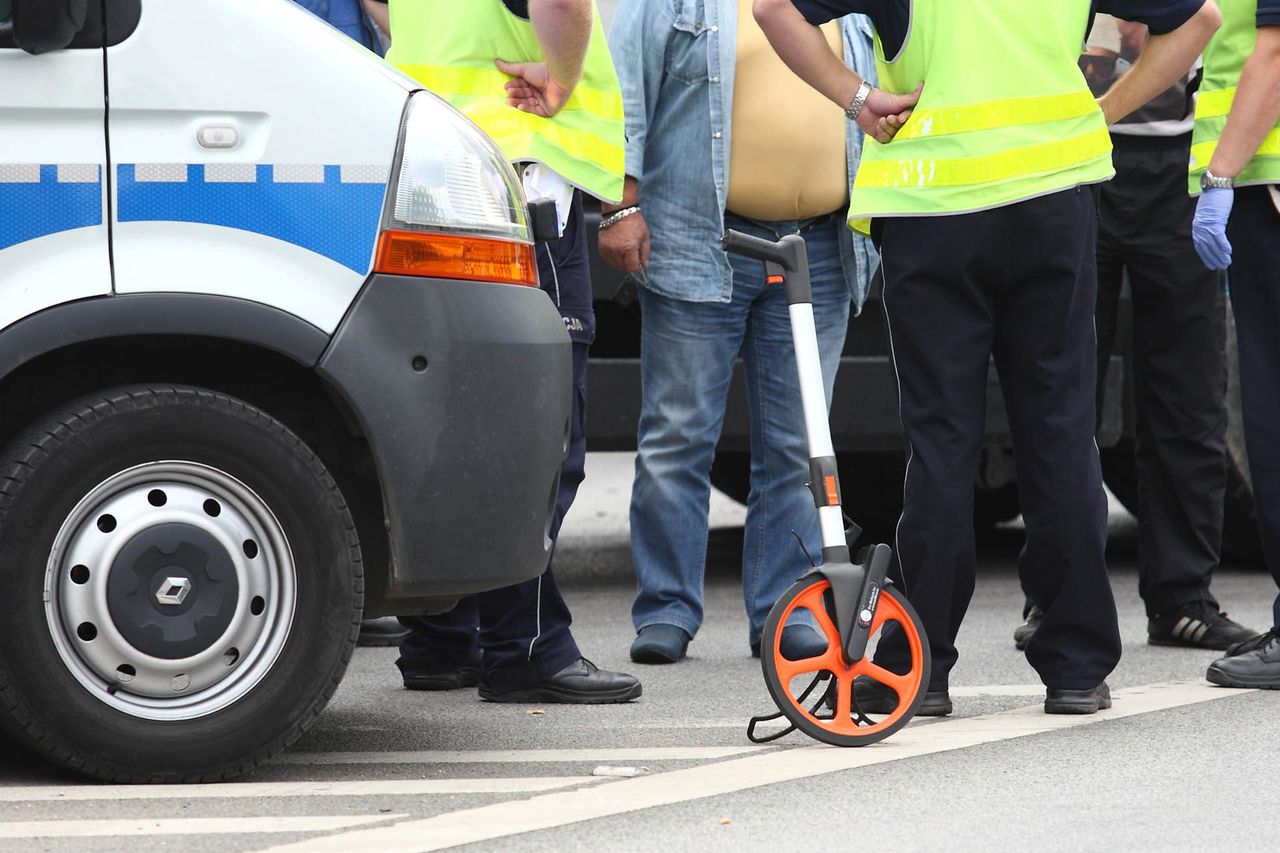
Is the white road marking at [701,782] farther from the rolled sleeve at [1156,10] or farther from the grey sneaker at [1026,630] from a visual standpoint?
the rolled sleeve at [1156,10]

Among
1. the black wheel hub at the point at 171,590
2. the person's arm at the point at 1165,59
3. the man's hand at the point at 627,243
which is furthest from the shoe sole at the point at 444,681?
the person's arm at the point at 1165,59

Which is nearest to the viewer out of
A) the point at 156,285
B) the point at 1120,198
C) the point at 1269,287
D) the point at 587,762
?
the point at 156,285

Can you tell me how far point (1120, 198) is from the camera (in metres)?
5.45

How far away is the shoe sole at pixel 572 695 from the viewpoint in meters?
4.59

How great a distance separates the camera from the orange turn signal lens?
3.63m

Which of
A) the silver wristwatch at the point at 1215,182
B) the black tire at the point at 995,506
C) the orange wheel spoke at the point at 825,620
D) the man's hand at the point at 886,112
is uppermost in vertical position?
the man's hand at the point at 886,112

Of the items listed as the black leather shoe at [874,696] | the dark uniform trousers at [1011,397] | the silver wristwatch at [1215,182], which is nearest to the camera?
the black leather shoe at [874,696]

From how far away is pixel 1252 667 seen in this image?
462cm

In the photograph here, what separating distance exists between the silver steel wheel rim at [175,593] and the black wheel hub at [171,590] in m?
0.01

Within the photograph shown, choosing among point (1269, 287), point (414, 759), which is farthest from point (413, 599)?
point (1269, 287)

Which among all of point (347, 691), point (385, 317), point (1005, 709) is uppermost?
point (385, 317)

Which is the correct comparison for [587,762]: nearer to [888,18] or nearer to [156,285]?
[156,285]

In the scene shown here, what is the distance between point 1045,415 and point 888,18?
2.84ft

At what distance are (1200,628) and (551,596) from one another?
6.01 ft
